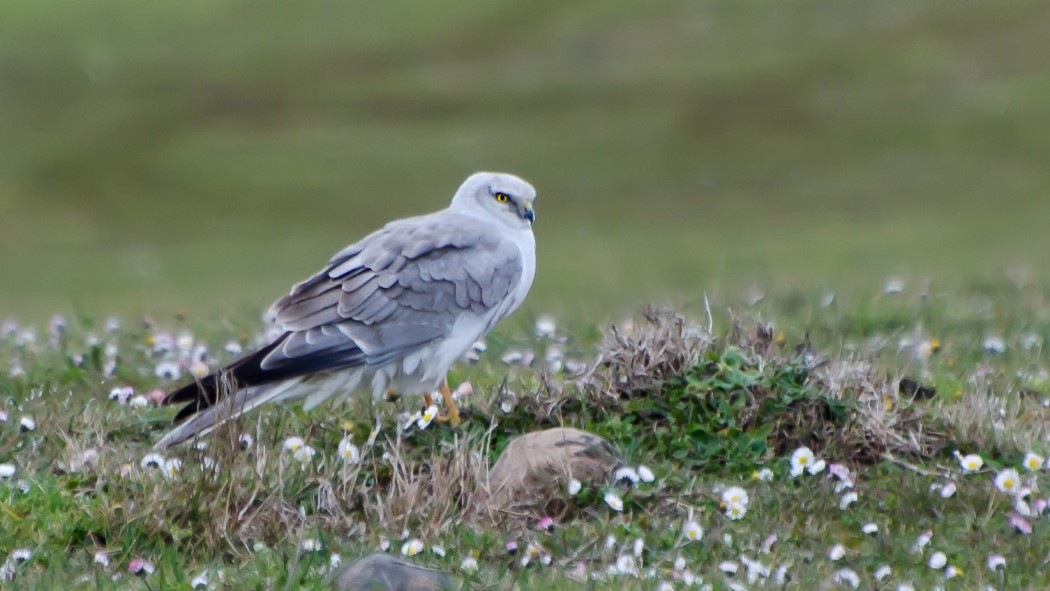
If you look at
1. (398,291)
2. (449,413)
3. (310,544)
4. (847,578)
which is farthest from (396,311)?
(847,578)

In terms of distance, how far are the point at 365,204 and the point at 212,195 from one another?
234 centimetres

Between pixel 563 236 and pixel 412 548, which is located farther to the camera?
pixel 563 236

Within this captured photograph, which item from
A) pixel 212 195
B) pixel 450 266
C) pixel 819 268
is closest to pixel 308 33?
pixel 212 195

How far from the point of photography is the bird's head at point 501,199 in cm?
657

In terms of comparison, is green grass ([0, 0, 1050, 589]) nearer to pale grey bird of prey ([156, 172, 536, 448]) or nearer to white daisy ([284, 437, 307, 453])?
white daisy ([284, 437, 307, 453])

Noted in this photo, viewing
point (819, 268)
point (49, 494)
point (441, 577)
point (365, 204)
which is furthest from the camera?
point (365, 204)

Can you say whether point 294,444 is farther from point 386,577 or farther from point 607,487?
point 386,577

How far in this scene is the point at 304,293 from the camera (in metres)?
5.99

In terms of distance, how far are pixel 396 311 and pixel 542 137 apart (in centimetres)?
1615

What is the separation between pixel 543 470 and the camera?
4.87 metres

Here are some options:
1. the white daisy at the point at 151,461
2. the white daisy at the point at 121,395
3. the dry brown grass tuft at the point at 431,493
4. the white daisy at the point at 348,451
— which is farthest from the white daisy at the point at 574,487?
the white daisy at the point at 121,395

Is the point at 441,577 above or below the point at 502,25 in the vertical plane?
above

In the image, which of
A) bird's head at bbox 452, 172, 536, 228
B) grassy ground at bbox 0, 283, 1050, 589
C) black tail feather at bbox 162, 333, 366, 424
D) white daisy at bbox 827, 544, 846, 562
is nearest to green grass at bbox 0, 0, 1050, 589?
grassy ground at bbox 0, 283, 1050, 589

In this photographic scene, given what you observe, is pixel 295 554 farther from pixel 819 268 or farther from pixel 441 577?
pixel 819 268
